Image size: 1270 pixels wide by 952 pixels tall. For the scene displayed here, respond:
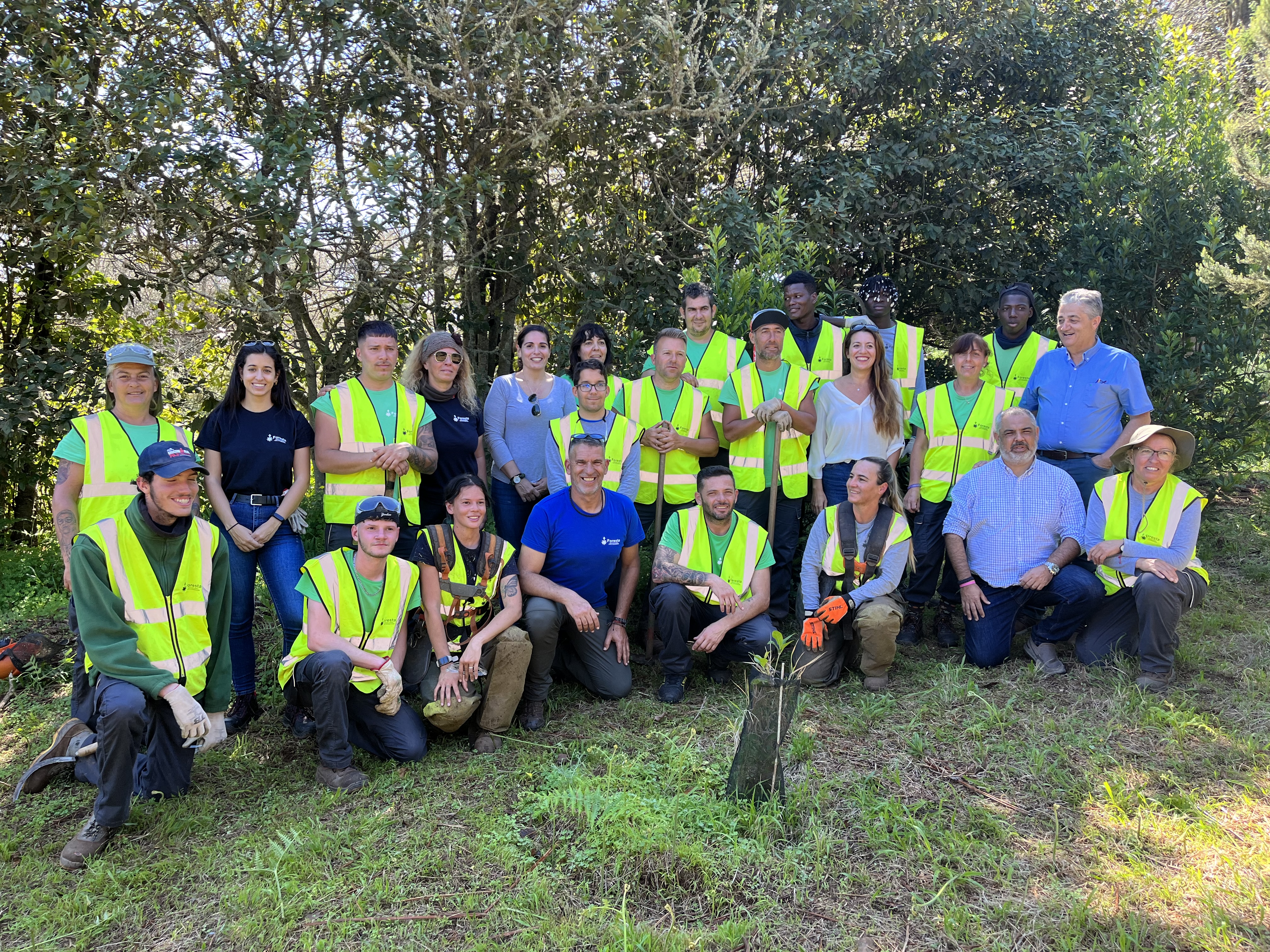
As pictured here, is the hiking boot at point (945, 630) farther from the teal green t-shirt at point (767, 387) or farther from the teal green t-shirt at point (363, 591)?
the teal green t-shirt at point (363, 591)

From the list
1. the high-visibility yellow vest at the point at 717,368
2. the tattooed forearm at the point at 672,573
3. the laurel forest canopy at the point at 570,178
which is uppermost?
the laurel forest canopy at the point at 570,178

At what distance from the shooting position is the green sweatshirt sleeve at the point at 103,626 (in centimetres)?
365

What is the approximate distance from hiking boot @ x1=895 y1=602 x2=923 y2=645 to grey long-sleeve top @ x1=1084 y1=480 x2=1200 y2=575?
3.79 feet

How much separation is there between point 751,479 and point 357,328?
3.49 m

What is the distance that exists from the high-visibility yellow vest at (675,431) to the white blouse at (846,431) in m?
0.76

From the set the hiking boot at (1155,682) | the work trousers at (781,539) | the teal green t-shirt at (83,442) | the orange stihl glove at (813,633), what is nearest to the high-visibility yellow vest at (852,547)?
the orange stihl glove at (813,633)

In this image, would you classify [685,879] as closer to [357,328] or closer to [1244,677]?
Answer: [1244,677]

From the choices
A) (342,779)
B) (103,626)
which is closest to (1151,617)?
(342,779)

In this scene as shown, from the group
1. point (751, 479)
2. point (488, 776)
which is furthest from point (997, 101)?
point (488, 776)

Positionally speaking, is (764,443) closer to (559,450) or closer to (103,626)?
(559,450)

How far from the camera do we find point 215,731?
3852mm

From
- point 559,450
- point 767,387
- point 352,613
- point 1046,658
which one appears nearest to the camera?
point 352,613

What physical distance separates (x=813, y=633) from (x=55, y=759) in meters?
3.76

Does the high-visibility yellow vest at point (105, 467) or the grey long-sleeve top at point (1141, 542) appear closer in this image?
the high-visibility yellow vest at point (105, 467)
